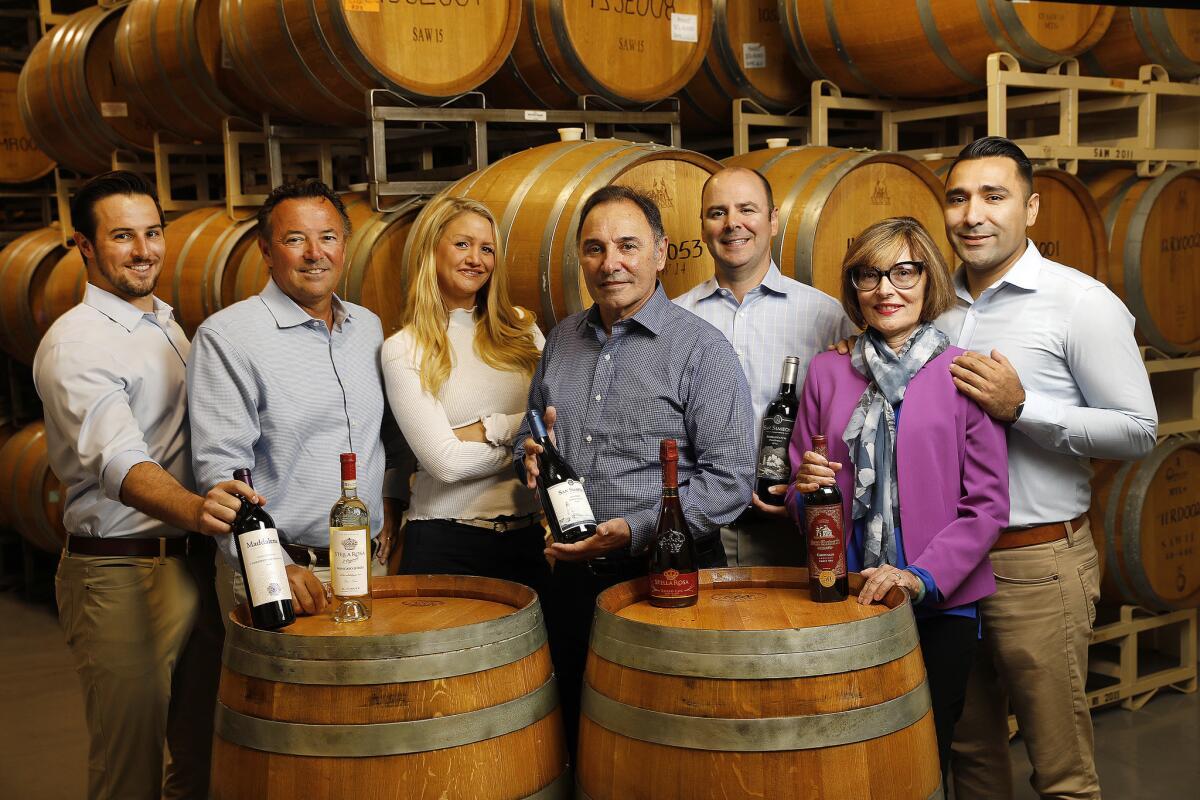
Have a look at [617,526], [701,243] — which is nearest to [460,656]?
[617,526]

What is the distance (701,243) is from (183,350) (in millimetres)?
1628

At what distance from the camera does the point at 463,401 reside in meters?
3.12

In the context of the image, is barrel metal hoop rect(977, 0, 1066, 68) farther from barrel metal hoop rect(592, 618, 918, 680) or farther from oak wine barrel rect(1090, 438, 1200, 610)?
barrel metal hoop rect(592, 618, 918, 680)

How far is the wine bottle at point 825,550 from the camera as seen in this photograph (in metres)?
2.36

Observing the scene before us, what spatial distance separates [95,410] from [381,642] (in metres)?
1.29

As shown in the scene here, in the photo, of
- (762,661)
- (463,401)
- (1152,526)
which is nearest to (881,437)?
(762,661)

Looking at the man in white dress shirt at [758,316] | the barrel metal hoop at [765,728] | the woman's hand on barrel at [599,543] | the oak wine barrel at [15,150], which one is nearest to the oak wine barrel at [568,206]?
the man in white dress shirt at [758,316]

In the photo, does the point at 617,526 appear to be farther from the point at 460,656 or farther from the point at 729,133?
the point at 729,133

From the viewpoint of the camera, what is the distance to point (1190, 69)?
202 inches

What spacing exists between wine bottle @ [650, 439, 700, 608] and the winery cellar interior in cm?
1

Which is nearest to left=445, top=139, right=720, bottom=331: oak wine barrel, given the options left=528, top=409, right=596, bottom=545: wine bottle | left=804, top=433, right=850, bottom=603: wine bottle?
left=528, top=409, right=596, bottom=545: wine bottle

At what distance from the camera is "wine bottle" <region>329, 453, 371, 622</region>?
7.68ft

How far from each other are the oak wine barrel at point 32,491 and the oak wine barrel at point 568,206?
437 centimetres

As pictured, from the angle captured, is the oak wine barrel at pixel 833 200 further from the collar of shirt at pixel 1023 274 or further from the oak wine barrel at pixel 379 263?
the oak wine barrel at pixel 379 263
